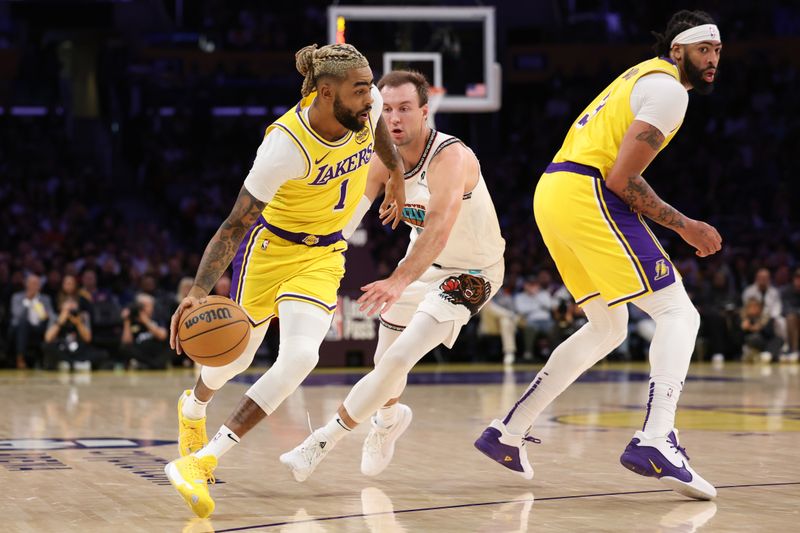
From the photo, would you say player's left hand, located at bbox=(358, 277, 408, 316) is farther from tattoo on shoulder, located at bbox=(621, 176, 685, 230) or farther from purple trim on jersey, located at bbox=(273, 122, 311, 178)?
tattoo on shoulder, located at bbox=(621, 176, 685, 230)

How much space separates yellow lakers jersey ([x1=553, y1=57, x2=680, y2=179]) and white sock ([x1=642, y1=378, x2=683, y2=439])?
39.4 inches

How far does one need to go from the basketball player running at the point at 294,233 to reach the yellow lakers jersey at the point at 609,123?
0.90m

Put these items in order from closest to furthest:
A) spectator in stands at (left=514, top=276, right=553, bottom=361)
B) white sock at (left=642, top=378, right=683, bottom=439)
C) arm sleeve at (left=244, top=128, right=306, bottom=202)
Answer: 1. arm sleeve at (left=244, top=128, right=306, bottom=202)
2. white sock at (left=642, top=378, right=683, bottom=439)
3. spectator in stands at (left=514, top=276, right=553, bottom=361)

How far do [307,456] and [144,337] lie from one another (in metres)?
10.4

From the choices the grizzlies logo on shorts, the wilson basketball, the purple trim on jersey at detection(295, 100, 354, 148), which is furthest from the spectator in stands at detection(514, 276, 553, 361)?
the wilson basketball

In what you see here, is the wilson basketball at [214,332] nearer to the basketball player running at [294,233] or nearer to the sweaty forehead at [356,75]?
the basketball player running at [294,233]

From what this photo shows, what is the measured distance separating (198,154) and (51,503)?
2010 cm

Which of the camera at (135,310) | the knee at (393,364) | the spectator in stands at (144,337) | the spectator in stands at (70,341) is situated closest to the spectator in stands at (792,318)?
the spectator in stands at (144,337)

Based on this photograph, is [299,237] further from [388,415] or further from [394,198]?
[388,415]

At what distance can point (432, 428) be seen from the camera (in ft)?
27.3

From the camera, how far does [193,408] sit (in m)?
5.98

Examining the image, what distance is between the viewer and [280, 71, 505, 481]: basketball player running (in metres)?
5.70

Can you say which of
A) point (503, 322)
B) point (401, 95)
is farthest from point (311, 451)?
point (503, 322)

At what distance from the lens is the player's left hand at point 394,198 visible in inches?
234
